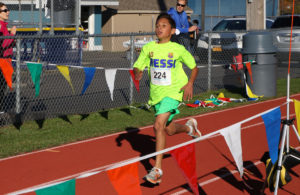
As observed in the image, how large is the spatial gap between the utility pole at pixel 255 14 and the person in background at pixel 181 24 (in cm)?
384

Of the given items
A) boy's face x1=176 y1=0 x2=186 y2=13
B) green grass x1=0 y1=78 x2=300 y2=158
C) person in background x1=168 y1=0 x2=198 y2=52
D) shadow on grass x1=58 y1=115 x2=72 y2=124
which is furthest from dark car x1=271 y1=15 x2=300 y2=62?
shadow on grass x1=58 y1=115 x2=72 y2=124

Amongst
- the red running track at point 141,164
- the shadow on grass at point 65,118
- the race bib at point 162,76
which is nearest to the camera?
the red running track at point 141,164

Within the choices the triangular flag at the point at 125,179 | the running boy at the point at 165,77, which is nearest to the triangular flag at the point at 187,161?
the triangular flag at the point at 125,179

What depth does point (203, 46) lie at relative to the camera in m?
19.5

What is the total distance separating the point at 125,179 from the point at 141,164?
3283mm

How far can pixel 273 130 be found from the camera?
5.18m


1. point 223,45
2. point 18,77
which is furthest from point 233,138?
point 223,45

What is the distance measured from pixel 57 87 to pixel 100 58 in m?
1.30

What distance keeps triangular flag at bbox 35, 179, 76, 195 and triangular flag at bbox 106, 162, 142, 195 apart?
372mm

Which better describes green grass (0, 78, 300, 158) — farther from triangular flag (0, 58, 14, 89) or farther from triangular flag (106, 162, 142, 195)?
triangular flag (106, 162, 142, 195)

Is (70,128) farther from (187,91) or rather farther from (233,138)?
(233,138)

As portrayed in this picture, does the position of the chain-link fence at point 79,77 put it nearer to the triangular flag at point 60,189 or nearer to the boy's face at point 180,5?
the boy's face at point 180,5

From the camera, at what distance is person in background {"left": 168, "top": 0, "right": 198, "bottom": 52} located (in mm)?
12672

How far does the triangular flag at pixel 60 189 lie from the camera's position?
11.3ft
